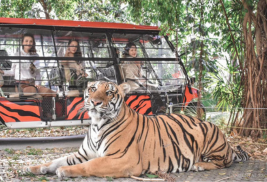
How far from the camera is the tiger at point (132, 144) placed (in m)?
4.33

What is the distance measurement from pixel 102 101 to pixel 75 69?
367 cm

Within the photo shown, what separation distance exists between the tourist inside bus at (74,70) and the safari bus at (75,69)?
2 cm

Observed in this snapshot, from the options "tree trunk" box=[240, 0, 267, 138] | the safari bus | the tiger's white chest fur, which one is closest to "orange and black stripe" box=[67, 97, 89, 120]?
the safari bus

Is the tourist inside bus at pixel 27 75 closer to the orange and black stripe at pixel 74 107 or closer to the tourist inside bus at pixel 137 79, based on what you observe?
the orange and black stripe at pixel 74 107

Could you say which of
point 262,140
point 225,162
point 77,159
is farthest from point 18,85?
point 262,140

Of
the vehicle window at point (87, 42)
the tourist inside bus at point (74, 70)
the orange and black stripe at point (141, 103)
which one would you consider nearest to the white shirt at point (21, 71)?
the tourist inside bus at point (74, 70)

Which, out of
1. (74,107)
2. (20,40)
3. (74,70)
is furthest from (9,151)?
(20,40)

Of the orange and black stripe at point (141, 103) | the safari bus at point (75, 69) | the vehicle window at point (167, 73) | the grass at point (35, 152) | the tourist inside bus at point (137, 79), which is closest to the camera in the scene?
the grass at point (35, 152)

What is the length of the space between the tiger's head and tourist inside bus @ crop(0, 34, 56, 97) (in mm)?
3209

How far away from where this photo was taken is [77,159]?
4.70 meters

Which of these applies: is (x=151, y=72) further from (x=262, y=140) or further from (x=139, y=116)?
(x=139, y=116)

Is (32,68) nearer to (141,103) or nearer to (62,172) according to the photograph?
(141,103)

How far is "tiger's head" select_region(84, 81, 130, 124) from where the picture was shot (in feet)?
14.6

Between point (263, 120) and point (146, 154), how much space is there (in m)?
4.11
